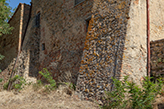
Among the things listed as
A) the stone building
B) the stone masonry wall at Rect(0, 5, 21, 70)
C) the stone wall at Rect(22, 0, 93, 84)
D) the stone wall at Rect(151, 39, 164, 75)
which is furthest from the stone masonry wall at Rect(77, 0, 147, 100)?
the stone masonry wall at Rect(0, 5, 21, 70)

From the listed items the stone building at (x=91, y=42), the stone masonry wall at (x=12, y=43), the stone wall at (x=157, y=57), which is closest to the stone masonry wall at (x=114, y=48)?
the stone building at (x=91, y=42)

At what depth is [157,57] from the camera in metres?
5.29

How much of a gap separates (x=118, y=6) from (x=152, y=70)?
2383 millimetres

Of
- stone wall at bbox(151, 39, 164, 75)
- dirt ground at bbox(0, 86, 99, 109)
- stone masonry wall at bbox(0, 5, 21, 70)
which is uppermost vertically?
stone masonry wall at bbox(0, 5, 21, 70)

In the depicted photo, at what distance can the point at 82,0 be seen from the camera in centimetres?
786

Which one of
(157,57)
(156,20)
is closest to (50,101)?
(157,57)

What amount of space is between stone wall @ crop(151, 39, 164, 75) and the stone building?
0.33 m

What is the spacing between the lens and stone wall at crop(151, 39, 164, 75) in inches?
202

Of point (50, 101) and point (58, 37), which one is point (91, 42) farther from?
point (58, 37)

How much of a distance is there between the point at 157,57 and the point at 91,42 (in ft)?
7.31

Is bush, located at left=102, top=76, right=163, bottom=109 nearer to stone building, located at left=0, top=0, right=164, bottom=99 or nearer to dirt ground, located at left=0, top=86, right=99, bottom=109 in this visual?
stone building, located at left=0, top=0, right=164, bottom=99

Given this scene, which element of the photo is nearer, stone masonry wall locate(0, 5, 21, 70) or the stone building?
the stone building

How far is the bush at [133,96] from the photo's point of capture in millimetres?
3742

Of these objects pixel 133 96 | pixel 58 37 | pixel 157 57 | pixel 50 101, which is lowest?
pixel 50 101
